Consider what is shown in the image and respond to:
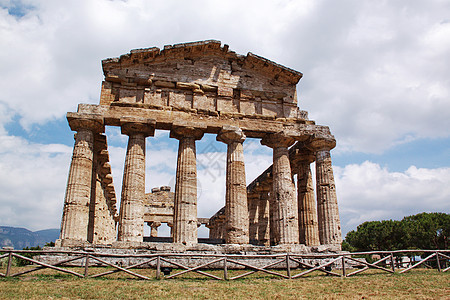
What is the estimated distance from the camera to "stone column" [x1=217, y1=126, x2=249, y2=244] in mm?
19203

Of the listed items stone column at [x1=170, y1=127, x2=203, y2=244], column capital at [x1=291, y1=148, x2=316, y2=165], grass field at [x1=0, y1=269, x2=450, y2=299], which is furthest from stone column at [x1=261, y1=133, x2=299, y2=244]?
grass field at [x1=0, y1=269, x2=450, y2=299]

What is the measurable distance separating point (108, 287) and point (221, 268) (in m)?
6.80

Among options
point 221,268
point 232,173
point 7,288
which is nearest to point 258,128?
point 232,173

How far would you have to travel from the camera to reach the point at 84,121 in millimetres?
19188

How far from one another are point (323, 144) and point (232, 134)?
5.82 m

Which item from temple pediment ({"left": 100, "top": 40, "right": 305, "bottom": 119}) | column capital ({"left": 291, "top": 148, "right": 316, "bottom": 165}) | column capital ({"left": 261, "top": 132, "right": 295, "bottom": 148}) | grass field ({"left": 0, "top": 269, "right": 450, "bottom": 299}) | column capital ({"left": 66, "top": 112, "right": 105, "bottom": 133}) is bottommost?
grass field ({"left": 0, "top": 269, "right": 450, "bottom": 299})

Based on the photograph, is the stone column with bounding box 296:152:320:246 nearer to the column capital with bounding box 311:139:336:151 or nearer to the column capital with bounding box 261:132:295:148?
the column capital with bounding box 311:139:336:151

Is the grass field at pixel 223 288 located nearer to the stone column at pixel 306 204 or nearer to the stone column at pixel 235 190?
the stone column at pixel 235 190

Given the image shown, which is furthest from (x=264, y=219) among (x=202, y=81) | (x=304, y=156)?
(x=202, y=81)

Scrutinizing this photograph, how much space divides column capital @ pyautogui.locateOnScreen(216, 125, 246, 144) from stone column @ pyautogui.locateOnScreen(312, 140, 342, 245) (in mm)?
4695

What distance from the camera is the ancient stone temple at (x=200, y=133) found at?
61.7 ft

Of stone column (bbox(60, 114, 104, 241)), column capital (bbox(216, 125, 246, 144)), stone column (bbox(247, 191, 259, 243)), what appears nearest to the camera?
stone column (bbox(60, 114, 104, 241))

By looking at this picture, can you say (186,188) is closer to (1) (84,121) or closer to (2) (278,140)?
(2) (278,140)

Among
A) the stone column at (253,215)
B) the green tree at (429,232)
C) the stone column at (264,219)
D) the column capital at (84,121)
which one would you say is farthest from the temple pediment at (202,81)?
the green tree at (429,232)
